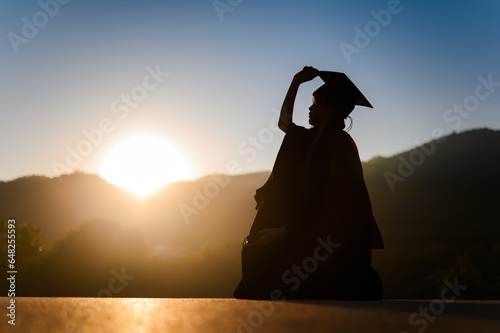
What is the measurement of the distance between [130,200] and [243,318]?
62210mm

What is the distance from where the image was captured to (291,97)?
15.1 ft

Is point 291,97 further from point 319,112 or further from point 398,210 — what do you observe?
point 398,210

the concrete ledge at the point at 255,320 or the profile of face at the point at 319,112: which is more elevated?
the profile of face at the point at 319,112

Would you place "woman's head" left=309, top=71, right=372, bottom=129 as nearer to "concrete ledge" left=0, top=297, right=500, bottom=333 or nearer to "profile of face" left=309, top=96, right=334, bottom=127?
"profile of face" left=309, top=96, right=334, bottom=127

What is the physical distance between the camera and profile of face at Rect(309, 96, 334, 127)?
4688 mm

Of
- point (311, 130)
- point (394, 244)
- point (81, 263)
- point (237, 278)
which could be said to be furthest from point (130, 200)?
point (311, 130)

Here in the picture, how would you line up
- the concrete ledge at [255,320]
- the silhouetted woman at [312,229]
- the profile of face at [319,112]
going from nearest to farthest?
the concrete ledge at [255,320]
the silhouetted woman at [312,229]
the profile of face at [319,112]

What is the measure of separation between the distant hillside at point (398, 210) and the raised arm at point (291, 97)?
20355 mm

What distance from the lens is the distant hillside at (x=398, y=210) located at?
100 feet

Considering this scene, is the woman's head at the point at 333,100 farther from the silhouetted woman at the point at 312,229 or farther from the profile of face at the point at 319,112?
the silhouetted woman at the point at 312,229

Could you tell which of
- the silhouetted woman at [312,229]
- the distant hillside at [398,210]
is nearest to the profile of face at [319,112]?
the silhouetted woman at [312,229]

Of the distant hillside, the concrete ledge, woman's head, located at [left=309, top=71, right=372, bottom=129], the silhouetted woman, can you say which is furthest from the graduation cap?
the distant hillside

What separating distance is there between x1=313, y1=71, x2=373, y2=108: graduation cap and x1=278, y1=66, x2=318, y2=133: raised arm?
0.14 metres

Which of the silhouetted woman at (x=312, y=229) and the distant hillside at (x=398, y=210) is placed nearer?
the silhouetted woman at (x=312, y=229)
